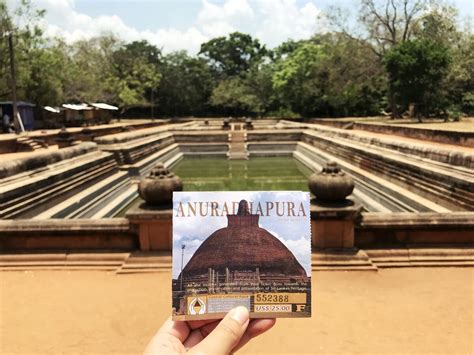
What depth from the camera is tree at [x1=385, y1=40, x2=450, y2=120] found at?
19828 millimetres

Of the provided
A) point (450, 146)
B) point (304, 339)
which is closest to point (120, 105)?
point (450, 146)

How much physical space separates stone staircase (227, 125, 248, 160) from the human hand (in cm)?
1821

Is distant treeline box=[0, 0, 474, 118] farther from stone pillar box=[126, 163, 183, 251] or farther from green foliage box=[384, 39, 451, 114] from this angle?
stone pillar box=[126, 163, 183, 251]

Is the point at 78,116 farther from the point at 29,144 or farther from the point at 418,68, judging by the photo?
the point at 418,68

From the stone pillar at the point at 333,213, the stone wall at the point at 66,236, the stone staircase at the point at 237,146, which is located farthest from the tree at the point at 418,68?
the stone wall at the point at 66,236

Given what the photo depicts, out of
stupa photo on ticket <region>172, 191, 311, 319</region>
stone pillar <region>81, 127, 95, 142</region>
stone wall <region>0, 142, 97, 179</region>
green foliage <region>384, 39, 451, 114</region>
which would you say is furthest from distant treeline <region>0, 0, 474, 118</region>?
stupa photo on ticket <region>172, 191, 311, 319</region>

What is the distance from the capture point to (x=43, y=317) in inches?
150

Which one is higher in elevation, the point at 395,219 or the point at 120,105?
the point at 120,105

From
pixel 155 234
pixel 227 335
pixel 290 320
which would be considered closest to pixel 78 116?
pixel 155 234

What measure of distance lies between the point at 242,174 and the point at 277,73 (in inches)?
1275

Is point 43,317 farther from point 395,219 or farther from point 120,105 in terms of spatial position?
point 120,105

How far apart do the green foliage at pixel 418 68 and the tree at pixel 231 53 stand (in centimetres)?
4357

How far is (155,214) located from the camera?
4.97 metres

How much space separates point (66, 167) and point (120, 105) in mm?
34870
